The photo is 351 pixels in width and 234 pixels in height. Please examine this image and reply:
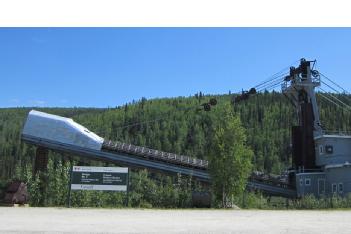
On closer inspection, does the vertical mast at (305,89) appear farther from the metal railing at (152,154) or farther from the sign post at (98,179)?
the sign post at (98,179)

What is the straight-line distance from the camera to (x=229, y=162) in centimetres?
2903

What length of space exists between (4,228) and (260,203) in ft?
65.5

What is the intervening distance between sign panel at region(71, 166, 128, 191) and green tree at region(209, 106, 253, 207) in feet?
20.2

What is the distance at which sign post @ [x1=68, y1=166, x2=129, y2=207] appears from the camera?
2556cm

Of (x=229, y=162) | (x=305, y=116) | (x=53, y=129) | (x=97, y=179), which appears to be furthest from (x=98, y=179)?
(x=305, y=116)

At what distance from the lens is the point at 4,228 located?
1277 centimetres

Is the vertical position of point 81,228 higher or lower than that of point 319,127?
lower

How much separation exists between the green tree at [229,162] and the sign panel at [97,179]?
6.17 metres

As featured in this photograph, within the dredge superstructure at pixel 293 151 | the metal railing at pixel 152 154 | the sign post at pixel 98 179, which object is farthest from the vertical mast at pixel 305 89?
the sign post at pixel 98 179

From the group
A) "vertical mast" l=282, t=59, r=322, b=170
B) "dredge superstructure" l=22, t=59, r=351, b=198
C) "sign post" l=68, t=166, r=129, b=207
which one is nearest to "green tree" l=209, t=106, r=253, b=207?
"sign post" l=68, t=166, r=129, b=207

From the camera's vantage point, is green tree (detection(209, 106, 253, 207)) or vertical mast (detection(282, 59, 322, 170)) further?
vertical mast (detection(282, 59, 322, 170))

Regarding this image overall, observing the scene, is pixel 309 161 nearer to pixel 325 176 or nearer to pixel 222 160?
pixel 325 176

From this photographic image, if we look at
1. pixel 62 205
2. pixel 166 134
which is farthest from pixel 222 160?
pixel 166 134

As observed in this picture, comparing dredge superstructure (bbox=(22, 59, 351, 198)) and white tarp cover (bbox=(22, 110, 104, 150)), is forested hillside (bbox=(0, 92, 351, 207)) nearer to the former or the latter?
dredge superstructure (bbox=(22, 59, 351, 198))
